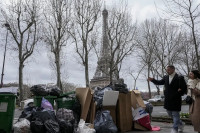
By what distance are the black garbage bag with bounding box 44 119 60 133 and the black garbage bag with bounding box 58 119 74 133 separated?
14 centimetres

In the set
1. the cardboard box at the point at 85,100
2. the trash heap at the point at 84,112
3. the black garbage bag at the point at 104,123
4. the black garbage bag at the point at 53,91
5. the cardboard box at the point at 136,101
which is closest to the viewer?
the trash heap at the point at 84,112

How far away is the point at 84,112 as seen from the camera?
5680 mm

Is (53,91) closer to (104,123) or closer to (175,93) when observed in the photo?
(104,123)

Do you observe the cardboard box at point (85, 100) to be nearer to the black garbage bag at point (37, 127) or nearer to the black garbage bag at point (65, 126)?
the black garbage bag at point (65, 126)

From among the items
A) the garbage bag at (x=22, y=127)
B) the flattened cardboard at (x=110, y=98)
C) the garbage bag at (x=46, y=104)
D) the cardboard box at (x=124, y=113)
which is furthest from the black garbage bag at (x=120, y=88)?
the garbage bag at (x=22, y=127)

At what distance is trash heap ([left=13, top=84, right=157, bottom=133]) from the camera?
15.7 ft

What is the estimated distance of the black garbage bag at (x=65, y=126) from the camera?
480 centimetres

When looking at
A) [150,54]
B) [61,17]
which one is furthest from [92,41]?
[150,54]

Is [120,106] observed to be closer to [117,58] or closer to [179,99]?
[179,99]

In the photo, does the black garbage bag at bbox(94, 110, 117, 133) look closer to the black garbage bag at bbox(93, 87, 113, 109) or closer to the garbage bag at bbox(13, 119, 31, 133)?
the black garbage bag at bbox(93, 87, 113, 109)

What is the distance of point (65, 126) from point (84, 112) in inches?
36.8

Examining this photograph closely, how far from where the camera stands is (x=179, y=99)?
539 cm

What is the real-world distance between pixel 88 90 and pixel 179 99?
222cm

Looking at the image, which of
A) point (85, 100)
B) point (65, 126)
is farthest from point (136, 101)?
point (65, 126)
